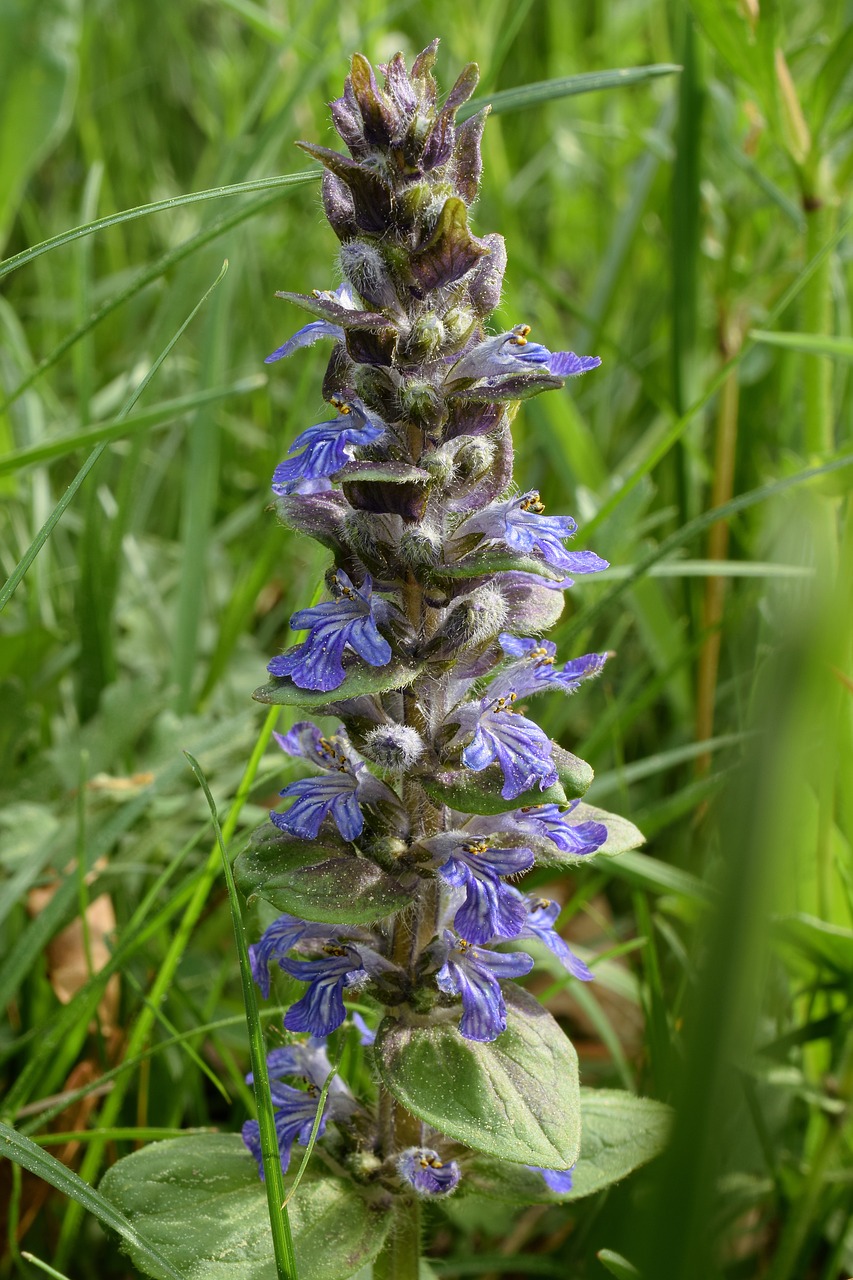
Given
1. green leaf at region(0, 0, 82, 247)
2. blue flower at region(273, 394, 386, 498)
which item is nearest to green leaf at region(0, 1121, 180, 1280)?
blue flower at region(273, 394, 386, 498)

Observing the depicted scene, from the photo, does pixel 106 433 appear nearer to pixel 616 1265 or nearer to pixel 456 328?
pixel 456 328

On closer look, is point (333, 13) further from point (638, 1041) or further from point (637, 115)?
point (638, 1041)

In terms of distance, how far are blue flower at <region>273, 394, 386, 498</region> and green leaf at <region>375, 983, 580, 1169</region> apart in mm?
730

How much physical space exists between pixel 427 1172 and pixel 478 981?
0.89 feet

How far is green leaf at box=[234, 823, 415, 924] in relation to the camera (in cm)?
136

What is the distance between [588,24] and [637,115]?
1415mm

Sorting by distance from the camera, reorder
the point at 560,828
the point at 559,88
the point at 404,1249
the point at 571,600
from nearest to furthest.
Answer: the point at 560,828 < the point at 404,1249 < the point at 559,88 < the point at 571,600

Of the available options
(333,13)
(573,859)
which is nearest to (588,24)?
(333,13)

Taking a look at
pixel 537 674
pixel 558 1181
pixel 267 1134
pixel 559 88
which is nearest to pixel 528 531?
pixel 537 674

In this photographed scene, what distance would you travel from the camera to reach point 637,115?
4.51m

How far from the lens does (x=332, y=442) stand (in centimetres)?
137

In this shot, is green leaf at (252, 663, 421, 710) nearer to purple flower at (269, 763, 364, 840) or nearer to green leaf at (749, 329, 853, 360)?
purple flower at (269, 763, 364, 840)

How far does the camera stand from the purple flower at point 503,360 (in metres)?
1.40

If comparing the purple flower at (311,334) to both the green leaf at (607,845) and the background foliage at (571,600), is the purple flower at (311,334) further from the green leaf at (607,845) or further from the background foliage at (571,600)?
the green leaf at (607,845)
